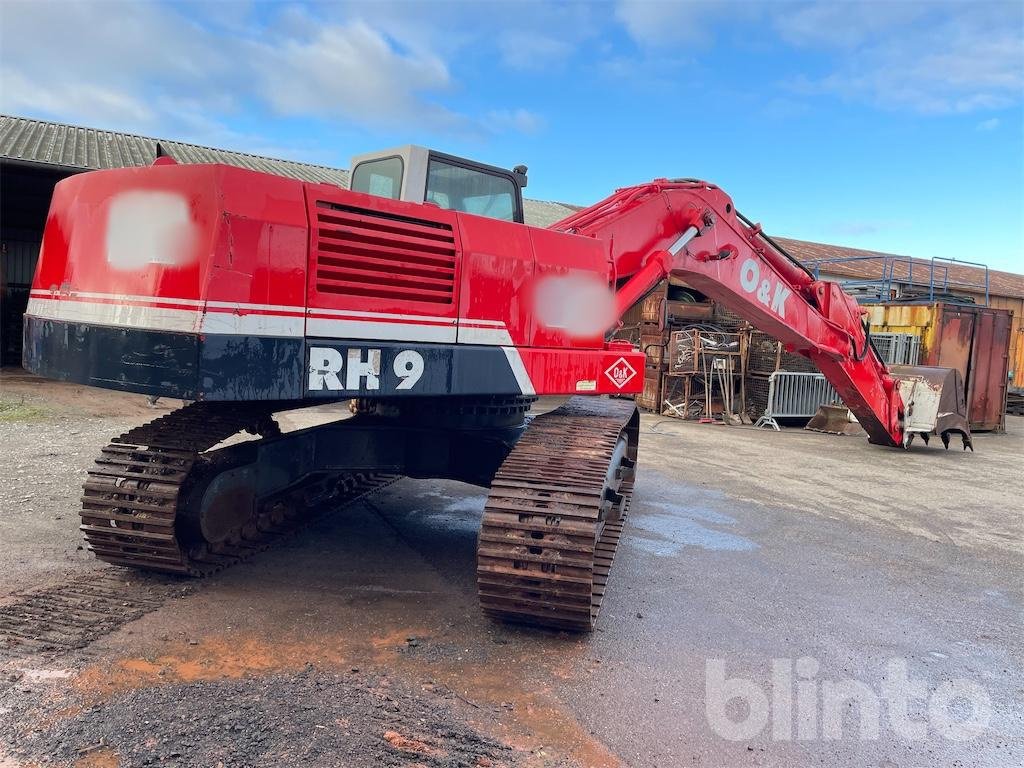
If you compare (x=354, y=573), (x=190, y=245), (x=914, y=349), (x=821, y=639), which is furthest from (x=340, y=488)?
(x=914, y=349)

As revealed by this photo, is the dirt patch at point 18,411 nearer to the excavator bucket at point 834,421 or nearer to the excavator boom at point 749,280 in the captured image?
the excavator boom at point 749,280

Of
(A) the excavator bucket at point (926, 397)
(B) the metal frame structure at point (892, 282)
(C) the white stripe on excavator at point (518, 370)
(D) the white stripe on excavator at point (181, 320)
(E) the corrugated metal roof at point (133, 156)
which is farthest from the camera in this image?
(B) the metal frame structure at point (892, 282)

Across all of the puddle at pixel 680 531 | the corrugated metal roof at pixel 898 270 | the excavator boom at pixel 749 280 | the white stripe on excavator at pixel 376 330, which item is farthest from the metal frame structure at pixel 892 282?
the white stripe on excavator at pixel 376 330

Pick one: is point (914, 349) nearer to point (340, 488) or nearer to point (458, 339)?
point (340, 488)

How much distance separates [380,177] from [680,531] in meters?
3.50

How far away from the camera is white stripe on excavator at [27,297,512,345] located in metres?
3.09

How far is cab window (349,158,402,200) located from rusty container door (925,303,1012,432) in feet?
40.3

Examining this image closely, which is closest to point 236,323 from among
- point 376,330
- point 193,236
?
point 193,236

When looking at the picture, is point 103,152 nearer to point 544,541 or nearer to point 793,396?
point 793,396

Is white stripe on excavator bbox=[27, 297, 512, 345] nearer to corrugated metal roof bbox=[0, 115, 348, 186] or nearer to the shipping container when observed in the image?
corrugated metal roof bbox=[0, 115, 348, 186]

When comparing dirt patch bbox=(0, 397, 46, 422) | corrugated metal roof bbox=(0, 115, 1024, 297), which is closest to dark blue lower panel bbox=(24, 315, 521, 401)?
corrugated metal roof bbox=(0, 115, 1024, 297)

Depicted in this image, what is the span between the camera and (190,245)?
10.3 feet

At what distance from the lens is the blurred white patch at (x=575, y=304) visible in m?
4.17

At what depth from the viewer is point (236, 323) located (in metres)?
3.13
